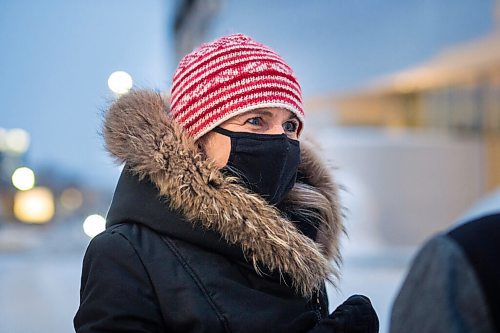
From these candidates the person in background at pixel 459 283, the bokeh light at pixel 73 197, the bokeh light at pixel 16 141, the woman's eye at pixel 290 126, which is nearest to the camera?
the person in background at pixel 459 283

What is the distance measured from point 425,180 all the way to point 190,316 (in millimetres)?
10105

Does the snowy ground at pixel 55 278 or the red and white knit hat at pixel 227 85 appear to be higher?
the red and white knit hat at pixel 227 85

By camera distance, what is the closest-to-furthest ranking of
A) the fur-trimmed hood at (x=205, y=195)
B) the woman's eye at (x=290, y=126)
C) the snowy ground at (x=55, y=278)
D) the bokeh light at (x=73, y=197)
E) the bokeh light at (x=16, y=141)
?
the fur-trimmed hood at (x=205, y=195) < the woman's eye at (x=290, y=126) < the snowy ground at (x=55, y=278) < the bokeh light at (x=16, y=141) < the bokeh light at (x=73, y=197)

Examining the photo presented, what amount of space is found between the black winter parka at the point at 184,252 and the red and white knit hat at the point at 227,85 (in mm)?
55

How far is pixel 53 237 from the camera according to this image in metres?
14.1

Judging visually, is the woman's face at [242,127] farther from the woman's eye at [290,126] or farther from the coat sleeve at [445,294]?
the coat sleeve at [445,294]

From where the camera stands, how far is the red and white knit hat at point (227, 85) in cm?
179

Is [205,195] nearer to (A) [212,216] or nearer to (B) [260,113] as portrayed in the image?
(A) [212,216]

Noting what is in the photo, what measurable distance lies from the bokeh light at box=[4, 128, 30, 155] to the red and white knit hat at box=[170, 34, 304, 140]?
10.3 metres

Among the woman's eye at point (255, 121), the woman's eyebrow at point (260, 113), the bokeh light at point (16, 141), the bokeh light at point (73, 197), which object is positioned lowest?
the bokeh light at point (73, 197)

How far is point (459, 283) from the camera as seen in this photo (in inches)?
49.6

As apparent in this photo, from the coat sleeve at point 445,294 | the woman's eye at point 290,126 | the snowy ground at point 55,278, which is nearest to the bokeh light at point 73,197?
the snowy ground at point 55,278

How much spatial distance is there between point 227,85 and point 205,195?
27cm

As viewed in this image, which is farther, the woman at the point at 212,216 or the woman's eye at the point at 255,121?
the woman's eye at the point at 255,121
